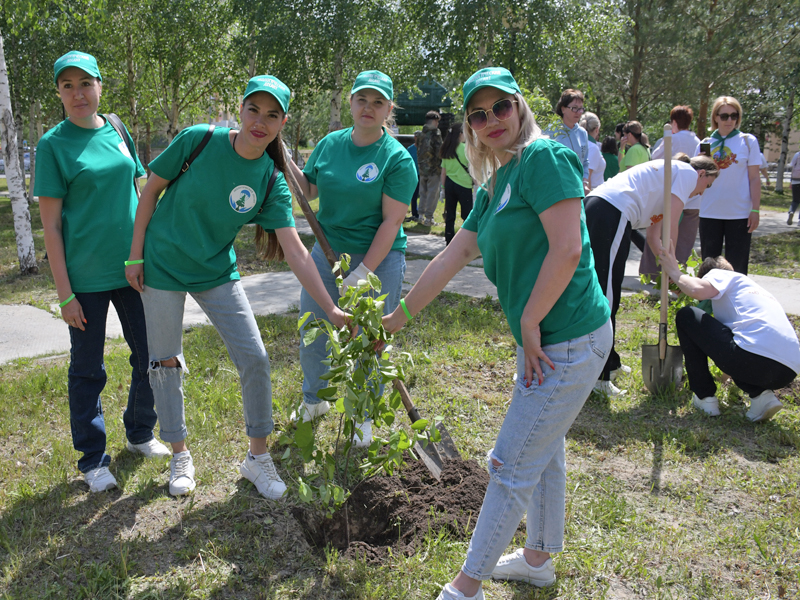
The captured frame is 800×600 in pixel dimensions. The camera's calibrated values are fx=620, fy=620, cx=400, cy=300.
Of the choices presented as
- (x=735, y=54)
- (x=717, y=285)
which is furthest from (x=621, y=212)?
(x=735, y=54)

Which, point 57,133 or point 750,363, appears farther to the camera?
point 750,363

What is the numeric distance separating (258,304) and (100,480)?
3.39 metres

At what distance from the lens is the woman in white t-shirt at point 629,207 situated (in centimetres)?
389

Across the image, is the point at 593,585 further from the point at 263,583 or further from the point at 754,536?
the point at 263,583

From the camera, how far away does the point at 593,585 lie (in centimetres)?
244

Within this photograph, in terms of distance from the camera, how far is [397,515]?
281 cm

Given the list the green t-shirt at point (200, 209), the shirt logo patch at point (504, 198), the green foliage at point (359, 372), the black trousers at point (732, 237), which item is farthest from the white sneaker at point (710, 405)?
the green t-shirt at point (200, 209)

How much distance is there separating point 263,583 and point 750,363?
2994mm

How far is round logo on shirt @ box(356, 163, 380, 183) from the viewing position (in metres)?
3.22

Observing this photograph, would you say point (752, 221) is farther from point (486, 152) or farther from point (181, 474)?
point (181, 474)

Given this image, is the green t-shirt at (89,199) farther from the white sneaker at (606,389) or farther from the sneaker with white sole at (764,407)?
the sneaker with white sole at (764,407)

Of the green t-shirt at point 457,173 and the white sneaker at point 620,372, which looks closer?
the white sneaker at point 620,372

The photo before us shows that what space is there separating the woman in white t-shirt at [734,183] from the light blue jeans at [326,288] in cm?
374

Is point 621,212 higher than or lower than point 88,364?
higher
